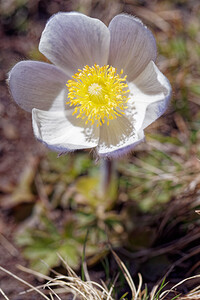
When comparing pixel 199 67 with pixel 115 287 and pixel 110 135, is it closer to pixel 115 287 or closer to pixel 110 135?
pixel 110 135

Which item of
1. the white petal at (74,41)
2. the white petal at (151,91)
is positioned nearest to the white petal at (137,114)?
the white petal at (151,91)

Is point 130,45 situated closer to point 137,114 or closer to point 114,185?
point 137,114

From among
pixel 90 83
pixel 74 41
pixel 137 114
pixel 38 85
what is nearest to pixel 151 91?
pixel 137 114

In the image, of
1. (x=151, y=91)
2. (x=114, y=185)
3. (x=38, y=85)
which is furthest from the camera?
(x=114, y=185)

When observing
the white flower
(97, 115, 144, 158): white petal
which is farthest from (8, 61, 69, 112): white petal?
(97, 115, 144, 158): white petal

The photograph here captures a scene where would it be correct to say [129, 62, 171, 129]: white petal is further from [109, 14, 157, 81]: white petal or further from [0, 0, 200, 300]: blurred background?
[0, 0, 200, 300]: blurred background

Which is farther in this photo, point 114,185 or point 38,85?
point 114,185
